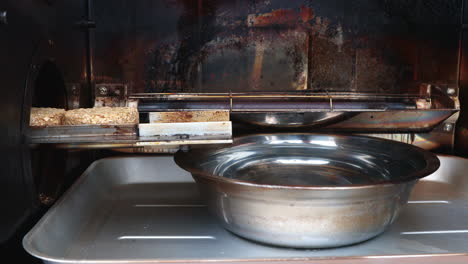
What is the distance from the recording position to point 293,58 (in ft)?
4.39

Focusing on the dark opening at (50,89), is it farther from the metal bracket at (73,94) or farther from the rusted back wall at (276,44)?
the rusted back wall at (276,44)

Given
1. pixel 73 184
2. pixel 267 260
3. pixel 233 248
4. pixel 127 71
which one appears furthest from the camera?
pixel 127 71

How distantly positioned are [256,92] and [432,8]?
1.99ft

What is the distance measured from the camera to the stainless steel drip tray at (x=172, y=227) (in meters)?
0.78

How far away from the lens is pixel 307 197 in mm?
773

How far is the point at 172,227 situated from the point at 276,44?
66 centimetres

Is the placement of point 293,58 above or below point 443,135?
above

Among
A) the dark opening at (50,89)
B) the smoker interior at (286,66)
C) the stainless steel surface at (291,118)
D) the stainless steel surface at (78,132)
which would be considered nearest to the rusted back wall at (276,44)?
the smoker interior at (286,66)

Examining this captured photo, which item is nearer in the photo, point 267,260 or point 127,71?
point 267,260

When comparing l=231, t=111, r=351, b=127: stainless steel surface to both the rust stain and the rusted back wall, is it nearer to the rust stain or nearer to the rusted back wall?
the rusted back wall

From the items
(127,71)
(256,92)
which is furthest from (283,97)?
(127,71)

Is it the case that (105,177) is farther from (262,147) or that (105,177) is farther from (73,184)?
(262,147)

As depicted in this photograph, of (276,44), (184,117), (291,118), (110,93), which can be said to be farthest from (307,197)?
(110,93)

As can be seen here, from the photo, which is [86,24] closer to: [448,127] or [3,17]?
[3,17]
